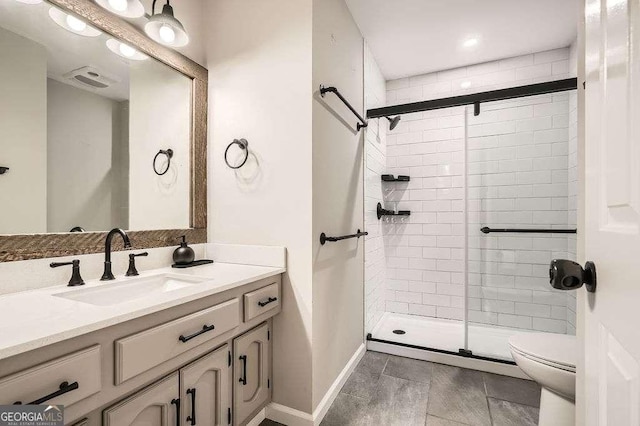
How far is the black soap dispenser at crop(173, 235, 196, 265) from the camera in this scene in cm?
160

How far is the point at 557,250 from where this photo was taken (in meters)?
2.37

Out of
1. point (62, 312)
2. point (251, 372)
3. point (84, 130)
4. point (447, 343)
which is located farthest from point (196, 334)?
point (447, 343)

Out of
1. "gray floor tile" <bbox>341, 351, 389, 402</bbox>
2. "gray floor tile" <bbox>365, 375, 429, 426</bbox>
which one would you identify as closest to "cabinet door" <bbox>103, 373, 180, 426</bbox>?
"gray floor tile" <bbox>365, 375, 429, 426</bbox>

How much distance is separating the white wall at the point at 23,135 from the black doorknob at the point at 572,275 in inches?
67.1

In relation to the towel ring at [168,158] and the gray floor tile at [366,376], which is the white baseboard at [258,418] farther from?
the towel ring at [168,158]

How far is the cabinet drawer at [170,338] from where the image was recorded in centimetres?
86

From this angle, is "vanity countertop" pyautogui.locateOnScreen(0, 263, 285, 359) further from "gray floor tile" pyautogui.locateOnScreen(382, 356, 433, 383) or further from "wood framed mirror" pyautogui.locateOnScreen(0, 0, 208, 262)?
"gray floor tile" pyautogui.locateOnScreen(382, 356, 433, 383)

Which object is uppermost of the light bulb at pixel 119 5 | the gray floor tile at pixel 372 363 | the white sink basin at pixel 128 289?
the light bulb at pixel 119 5

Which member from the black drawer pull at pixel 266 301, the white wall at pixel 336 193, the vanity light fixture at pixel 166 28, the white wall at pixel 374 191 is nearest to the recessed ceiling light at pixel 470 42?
the white wall at pixel 374 191

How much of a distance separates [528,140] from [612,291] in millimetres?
2370

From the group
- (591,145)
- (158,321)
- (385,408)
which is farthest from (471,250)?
(158,321)

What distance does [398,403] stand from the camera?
5.83ft

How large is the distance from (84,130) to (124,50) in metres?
0.47

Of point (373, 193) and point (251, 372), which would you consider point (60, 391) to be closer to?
point (251, 372)
